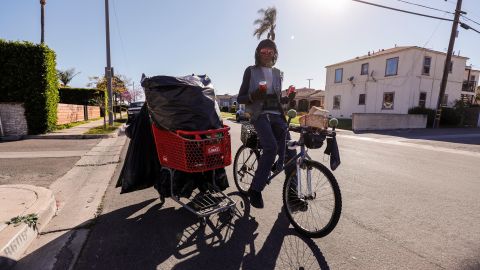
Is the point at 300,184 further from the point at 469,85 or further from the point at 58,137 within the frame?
the point at 469,85

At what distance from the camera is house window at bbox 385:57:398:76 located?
26250 millimetres

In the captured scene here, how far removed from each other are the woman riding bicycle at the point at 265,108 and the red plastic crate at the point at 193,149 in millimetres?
456

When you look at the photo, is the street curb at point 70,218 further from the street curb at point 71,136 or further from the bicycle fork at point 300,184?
the street curb at point 71,136

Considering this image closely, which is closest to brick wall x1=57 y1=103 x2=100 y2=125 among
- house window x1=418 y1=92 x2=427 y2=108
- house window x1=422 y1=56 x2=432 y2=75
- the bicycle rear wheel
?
the bicycle rear wheel

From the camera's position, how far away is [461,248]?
9.39 ft

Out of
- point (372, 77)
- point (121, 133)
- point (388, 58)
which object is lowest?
point (121, 133)

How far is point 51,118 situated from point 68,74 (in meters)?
47.8

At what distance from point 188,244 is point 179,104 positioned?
152 cm

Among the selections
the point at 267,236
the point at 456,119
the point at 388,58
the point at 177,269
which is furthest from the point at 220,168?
the point at 388,58

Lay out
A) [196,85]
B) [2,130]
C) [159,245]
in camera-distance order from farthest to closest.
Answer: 1. [2,130]
2. [196,85]
3. [159,245]

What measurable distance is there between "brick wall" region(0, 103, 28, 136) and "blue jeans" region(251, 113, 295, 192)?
11.2m

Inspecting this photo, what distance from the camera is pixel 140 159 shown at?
11.9 feet

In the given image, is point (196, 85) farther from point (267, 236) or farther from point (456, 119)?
point (456, 119)

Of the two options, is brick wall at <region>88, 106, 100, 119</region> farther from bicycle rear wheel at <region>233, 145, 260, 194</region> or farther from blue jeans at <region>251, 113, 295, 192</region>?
blue jeans at <region>251, 113, 295, 192</region>
